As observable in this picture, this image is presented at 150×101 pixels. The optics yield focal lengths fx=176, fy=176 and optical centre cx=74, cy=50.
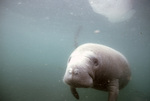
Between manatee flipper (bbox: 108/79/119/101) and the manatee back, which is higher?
the manatee back

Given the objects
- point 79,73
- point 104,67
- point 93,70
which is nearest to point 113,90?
point 104,67

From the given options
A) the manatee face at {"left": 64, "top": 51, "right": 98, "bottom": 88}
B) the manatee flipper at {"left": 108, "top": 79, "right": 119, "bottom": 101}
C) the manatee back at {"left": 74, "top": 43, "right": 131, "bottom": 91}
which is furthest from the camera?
the manatee flipper at {"left": 108, "top": 79, "right": 119, "bottom": 101}

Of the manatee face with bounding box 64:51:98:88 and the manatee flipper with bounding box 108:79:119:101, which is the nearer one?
the manatee face with bounding box 64:51:98:88

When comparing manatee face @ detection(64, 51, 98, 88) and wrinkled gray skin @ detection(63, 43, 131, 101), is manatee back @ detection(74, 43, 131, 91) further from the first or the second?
manatee face @ detection(64, 51, 98, 88)

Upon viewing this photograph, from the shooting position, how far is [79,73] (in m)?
3.47

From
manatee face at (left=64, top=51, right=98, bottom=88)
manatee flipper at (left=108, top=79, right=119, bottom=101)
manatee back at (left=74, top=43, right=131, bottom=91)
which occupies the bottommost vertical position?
manatee flipper at (left=108, top=79, right=119, bottom=101)

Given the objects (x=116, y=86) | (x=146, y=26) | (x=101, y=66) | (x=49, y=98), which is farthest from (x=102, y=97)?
(x=146, y=26)

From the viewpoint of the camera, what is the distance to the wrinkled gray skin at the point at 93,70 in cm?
347

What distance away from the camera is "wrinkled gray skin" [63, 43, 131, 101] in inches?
137

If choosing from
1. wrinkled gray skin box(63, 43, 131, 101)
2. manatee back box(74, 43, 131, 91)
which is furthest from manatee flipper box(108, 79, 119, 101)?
manatee back box(74, 43, 131, 91)

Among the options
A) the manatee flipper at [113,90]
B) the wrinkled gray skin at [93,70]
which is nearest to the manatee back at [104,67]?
the wrinkled gray skin at [93,70]

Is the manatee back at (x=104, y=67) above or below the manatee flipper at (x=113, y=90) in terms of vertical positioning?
above

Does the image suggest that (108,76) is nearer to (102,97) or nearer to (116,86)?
(116,86)

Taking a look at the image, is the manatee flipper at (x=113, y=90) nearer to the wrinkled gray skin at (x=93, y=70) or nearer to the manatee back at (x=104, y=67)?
the wrinkled gray skin at (x=93, y=70)
